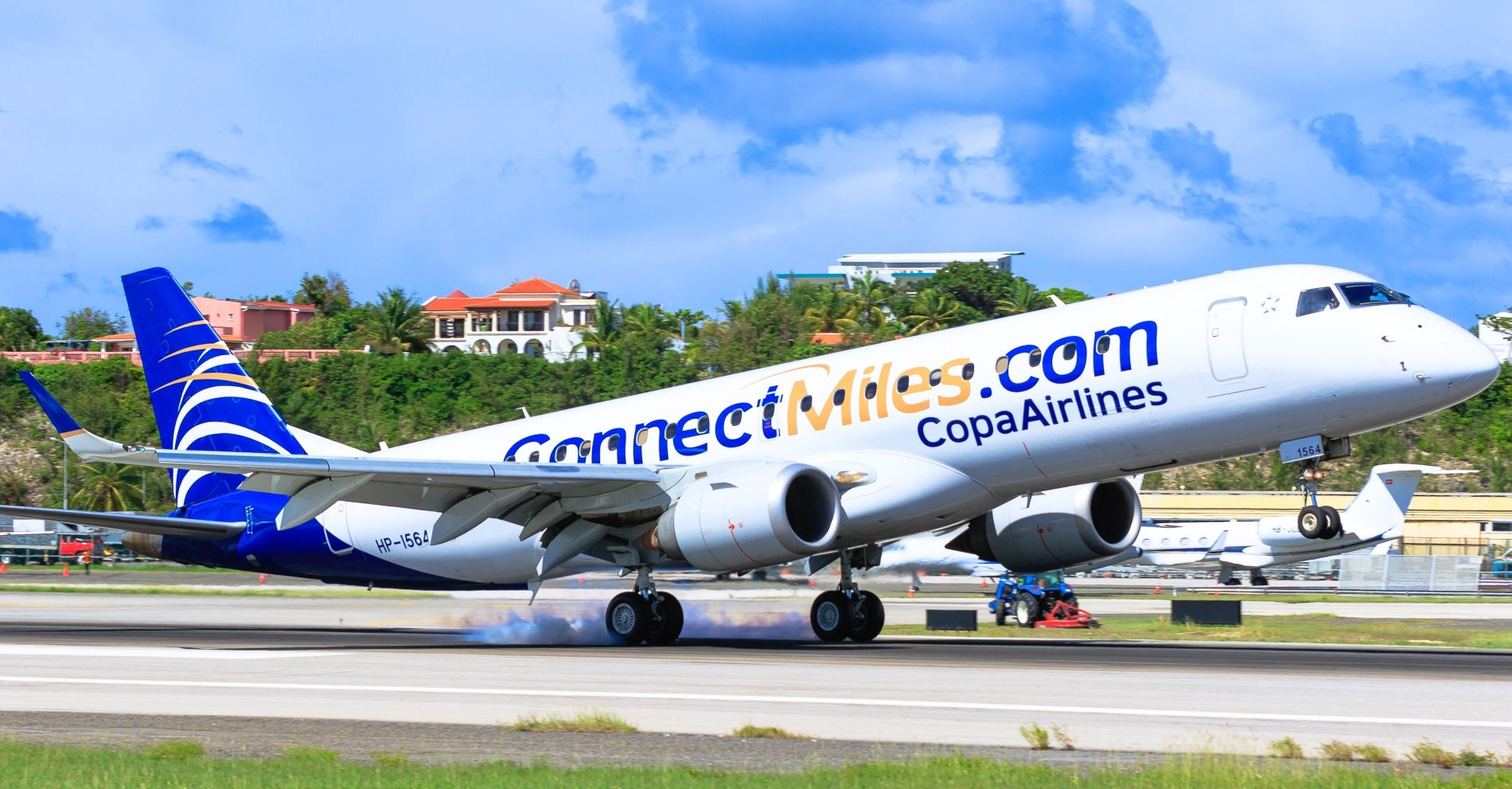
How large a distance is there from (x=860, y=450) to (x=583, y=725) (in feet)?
35.6

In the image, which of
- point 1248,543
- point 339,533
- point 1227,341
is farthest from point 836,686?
point 1248,543

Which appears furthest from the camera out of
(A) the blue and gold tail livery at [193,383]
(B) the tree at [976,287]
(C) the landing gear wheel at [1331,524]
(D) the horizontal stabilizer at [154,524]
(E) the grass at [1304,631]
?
(B) the tree at [976,287]

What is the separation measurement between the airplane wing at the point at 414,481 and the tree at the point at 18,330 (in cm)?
12803

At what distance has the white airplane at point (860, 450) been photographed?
2106 centimetres

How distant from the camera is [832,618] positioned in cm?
2698

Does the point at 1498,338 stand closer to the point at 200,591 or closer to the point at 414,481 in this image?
the point at 200,591

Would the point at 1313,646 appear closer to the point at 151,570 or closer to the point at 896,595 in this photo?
the point at 896,595

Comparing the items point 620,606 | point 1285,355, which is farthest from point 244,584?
point 1285,355

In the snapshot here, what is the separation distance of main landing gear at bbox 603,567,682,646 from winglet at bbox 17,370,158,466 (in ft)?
25.6

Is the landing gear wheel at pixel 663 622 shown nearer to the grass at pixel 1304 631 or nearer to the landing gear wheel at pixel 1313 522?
the grass at pixel 1304 631

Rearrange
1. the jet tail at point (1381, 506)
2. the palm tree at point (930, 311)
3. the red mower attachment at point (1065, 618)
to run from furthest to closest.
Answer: the palm tree at point (930, 311) → the jet tail at point (1381, 506) → the red mower attachment at point (1065, 618)

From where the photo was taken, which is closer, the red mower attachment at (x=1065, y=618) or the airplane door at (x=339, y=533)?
the airplane door at (x=339, y=533)

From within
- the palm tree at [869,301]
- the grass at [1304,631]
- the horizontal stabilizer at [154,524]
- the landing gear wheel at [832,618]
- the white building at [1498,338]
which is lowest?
the grass at [1304,631]

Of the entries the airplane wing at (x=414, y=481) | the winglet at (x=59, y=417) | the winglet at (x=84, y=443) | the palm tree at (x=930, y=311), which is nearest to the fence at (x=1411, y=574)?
the airplane wing at (x=414, y=481)
